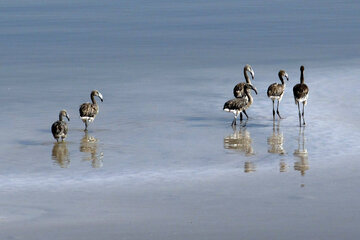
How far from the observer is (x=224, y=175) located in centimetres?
1480

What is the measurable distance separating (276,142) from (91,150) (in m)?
3.56

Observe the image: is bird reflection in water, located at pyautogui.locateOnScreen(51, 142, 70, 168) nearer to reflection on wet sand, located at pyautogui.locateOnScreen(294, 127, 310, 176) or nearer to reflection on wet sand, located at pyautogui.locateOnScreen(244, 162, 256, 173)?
reflection on wet sand, located at pyautogui.locateOnScreen(244, 162, 256, 173)

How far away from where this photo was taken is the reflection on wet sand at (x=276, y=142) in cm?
1705

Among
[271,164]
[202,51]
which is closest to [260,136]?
[271,164]

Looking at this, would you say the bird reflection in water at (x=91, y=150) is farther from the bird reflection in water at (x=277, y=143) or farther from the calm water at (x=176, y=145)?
the bird reflection in water at (x=277, y=143)

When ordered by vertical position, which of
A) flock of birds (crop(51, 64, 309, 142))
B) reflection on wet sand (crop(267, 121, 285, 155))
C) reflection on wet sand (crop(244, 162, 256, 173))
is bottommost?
reflection on wet sand (crop(244, 162, 256, 173))

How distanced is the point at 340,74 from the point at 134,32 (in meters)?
19.7

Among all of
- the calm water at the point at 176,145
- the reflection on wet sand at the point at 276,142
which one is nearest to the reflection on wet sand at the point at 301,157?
the calm water at the point at 176,145

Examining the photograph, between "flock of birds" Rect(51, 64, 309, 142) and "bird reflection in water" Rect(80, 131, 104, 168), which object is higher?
"flock of birds" Rect(51, 64, 309, 142)

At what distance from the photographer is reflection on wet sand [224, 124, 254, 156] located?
17.3 meters

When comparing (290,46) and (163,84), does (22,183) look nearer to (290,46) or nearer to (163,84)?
(163,84)

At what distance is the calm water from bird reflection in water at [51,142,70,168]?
0.12 ft

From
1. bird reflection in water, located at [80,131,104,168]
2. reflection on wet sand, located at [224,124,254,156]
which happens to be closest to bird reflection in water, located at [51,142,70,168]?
bird reflection in water, located at [80,131,104,168]

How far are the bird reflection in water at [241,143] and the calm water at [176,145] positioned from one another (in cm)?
6
